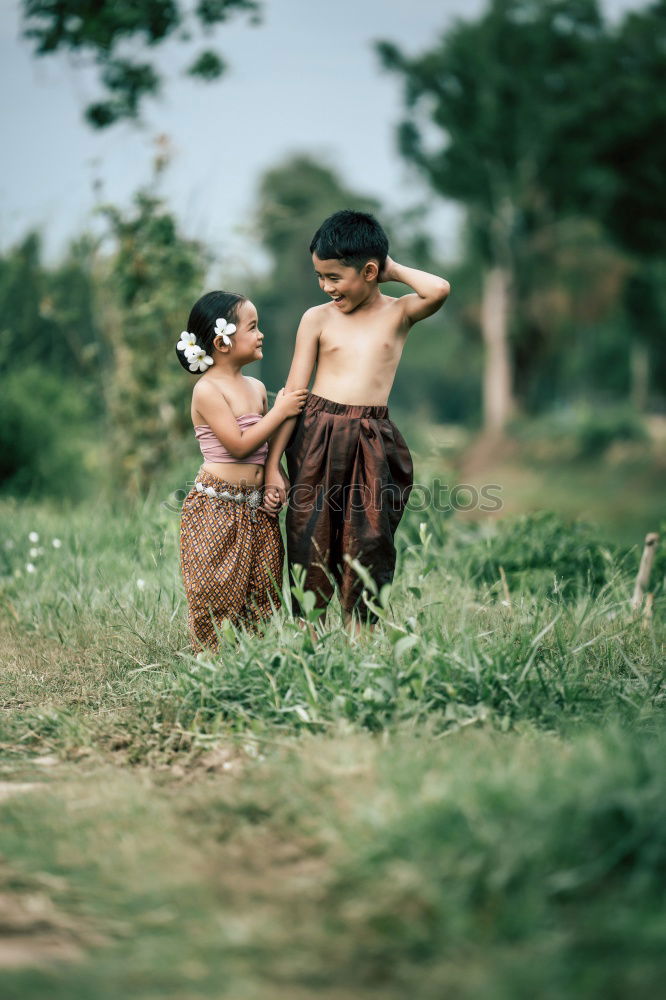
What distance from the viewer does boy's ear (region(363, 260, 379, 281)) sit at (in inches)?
143

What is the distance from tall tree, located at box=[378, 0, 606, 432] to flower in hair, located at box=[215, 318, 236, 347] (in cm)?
1858

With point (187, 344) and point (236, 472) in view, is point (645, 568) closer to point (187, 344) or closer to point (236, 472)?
point (236, 472)

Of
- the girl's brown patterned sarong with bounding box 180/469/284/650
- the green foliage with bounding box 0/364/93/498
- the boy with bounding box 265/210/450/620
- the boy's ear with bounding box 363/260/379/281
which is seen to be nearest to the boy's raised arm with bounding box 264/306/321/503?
the boy with bounding box 265/210/450/620

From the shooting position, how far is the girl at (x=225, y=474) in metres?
3.69

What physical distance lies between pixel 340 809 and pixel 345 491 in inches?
63.2

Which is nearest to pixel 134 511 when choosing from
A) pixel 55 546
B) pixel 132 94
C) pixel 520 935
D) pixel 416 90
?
pixel 55 546

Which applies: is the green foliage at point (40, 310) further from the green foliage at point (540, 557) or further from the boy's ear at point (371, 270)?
the boy's ear at point (371, 270)

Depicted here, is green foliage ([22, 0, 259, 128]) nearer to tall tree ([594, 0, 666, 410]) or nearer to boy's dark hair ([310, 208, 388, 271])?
boy's dark hair ([310, 208, 388, 271])

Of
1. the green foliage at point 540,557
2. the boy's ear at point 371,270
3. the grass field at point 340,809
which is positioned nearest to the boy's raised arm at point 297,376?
the boy's ear at point 371,270

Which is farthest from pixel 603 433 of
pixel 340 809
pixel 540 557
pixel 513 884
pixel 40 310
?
pixel 513 884

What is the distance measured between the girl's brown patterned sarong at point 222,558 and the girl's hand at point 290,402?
0.33 m

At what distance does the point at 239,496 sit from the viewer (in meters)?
3.77

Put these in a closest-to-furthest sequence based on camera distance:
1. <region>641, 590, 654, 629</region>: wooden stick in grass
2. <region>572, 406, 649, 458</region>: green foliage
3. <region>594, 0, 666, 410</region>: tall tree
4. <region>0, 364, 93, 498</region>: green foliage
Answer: <region>641, 590, 654, 629</region>: wooden stick in grass < <region>0, 364, 93, 498</region>: green foliage < <region>572, 406, 649, 458</region>: green foliage < <region>594, 0, 666, 410</region>: tall tree

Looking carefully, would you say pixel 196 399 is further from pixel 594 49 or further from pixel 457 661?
pixel 594 49
